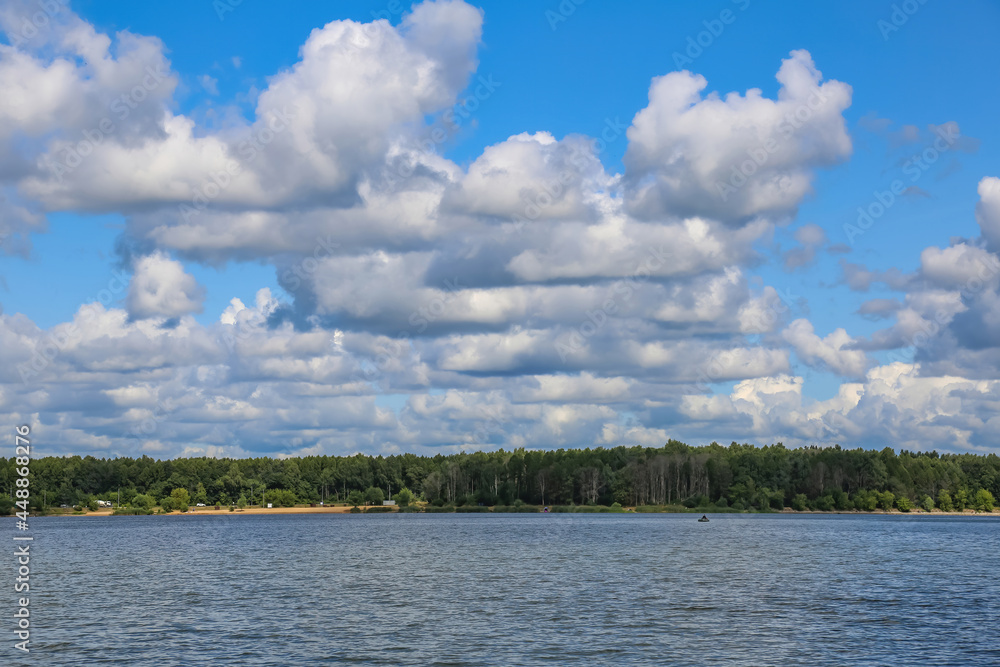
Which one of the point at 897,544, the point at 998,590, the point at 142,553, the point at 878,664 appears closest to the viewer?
the point at 878,664

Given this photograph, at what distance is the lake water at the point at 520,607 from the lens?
Answer: 4212 centimetres

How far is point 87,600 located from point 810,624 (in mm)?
Result: 46417

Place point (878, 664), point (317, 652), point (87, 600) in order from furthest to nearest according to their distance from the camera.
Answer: point (87, 600) → point (317, 652) → point (878, 664)

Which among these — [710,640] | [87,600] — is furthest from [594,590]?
[87,600]

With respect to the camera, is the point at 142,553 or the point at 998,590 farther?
the point at 142,553

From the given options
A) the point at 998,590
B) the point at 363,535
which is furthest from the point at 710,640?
the point at 363,535

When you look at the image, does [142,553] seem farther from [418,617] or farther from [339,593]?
[418,617]

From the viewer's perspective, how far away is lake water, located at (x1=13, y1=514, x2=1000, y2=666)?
138ft

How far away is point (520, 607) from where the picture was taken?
56.2m

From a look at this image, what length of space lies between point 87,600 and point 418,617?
81.7ft

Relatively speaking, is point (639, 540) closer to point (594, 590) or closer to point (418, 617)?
point (594, 590)

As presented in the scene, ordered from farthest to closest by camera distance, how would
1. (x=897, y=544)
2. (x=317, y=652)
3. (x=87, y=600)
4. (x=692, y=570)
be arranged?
(x=897, y=544), (x=692, y=570), (x=87, y=600), (x=317, y=652)

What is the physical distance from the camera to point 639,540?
123062 mm

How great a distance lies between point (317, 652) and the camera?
139ft
